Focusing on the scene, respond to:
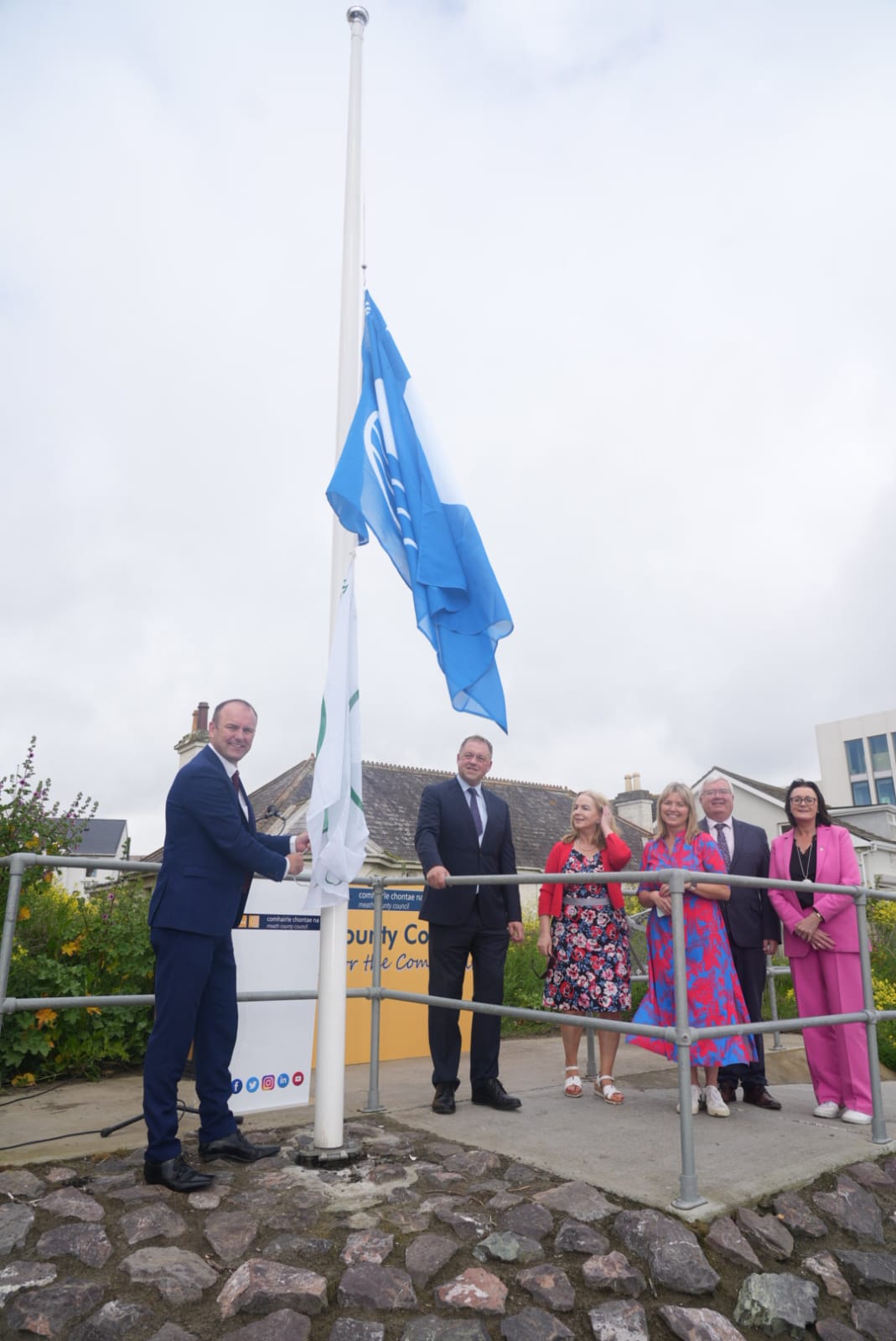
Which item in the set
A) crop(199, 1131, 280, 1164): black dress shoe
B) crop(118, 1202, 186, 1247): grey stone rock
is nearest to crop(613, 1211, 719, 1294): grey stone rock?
crop(118, 1202, 186, 1247): grey stone rock

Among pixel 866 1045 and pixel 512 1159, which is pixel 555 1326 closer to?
pixel 512 1159

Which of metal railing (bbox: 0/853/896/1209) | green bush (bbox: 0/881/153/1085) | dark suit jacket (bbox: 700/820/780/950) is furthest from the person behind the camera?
dark suit jacket (bbox: 700/820/780/950)

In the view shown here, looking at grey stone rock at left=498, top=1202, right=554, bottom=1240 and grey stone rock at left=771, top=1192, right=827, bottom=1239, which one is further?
grey stone rock at left=771, top=1192, right=827, bottom=1239

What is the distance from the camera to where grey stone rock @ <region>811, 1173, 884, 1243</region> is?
3137 millimetres

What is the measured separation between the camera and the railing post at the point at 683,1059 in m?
2.94

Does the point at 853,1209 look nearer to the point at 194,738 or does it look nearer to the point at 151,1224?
the point at 151,1224

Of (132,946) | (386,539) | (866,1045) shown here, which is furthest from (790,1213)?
(132,946)

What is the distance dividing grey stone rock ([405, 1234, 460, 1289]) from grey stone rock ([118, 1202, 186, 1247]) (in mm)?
745

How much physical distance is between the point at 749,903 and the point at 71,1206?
382 centimetres

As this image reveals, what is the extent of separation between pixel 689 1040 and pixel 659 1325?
0.87 metres

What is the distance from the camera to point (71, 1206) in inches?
115

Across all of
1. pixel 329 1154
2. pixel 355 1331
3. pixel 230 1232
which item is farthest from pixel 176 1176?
pixel 355 1331

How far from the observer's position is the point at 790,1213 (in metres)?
3.04

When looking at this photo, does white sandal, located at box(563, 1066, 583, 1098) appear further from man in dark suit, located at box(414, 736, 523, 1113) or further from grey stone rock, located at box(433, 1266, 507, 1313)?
grey stone rock, located at box(433, 1266, 507, 1313)
